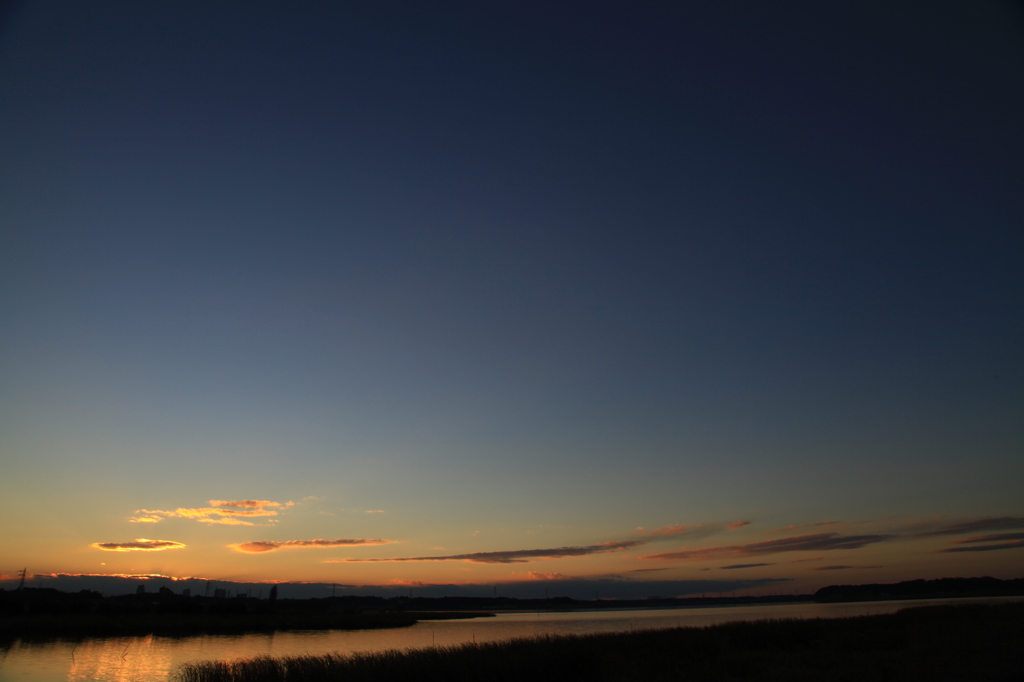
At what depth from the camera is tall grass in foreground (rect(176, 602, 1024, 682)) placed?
73.9ft

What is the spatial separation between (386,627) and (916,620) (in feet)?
206

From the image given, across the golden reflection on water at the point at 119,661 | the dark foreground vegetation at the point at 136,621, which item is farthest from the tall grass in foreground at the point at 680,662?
the dark foreground vegetation at the point at 136,621

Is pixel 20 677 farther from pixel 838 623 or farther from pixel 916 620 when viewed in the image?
pixel 916 620

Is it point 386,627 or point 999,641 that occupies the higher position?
point 999,641

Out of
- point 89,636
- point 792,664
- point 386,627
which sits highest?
point 792,664

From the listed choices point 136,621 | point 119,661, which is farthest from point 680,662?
point 136,621

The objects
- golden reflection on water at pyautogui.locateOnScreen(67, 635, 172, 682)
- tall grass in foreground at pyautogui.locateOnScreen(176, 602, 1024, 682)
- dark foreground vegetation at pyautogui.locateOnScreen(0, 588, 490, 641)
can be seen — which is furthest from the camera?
dark foreground vegetation at pyautogui.locateOnScreen(0, 588, 490, 641)

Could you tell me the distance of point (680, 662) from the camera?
27484mm

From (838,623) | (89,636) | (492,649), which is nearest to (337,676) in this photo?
(492,649)

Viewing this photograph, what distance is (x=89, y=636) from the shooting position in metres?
51.6

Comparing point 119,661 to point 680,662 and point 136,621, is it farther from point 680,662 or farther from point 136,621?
point 680,662

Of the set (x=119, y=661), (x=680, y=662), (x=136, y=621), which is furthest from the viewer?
(x=136, y=621)

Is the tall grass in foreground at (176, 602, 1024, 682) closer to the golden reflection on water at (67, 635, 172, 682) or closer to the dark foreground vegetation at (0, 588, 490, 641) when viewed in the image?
the golden reflection on water at (67, 635, 172, 682)

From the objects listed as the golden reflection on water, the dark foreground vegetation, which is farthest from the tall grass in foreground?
the dark foreground vegetation
